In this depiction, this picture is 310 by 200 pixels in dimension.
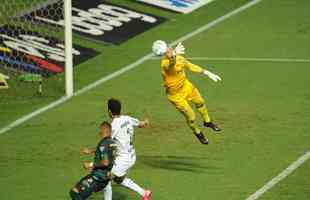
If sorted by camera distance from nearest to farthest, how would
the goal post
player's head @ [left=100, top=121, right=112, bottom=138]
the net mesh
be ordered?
player's head @ [left=100, top=121, right=112, bottom=138]
the goal post
the net mesh

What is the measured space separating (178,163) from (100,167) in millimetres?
4311

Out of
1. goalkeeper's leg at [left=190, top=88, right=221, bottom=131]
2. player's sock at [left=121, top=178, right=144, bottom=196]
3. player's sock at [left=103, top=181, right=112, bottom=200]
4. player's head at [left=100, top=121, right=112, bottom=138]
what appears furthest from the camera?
goalkeeper's leg at [left=190, top=88, right=221, bottom=131]

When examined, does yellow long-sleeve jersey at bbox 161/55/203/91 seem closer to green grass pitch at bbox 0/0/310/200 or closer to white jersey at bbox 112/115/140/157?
green grass pitch at bbox 0/0/310/200

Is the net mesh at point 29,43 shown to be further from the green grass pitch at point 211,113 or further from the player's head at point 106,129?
the player's head at point 106,129

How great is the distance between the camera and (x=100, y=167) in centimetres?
2200

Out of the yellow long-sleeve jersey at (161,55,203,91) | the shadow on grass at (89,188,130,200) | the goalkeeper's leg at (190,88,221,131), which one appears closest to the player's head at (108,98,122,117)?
the shadow on grass at (89,188,130,200)

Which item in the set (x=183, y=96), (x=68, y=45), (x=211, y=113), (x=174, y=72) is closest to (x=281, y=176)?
(x=183, y=96)

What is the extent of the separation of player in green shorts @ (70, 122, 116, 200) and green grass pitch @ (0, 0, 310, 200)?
6.61ft

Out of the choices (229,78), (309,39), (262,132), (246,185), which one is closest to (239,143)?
(262,132)

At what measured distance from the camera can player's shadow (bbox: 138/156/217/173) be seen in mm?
25781

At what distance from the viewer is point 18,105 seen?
30078mm

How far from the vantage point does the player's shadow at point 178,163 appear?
1015 inches

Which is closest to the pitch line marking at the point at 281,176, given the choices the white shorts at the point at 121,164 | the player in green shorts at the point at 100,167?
the white shorts at the point at 121,164

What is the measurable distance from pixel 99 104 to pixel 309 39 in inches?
260
